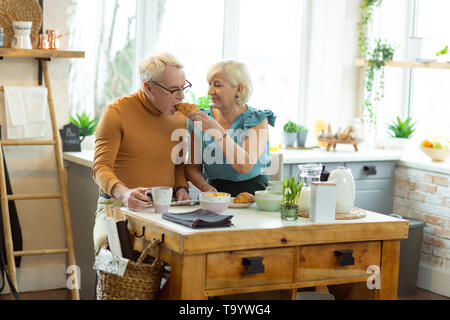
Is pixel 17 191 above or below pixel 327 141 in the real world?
below

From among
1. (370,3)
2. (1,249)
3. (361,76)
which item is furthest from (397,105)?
(1,249)

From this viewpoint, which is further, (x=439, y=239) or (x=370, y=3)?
(x=370, y=3)

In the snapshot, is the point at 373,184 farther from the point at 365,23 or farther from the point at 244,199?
the point at 244,199

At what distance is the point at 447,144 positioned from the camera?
4926mm

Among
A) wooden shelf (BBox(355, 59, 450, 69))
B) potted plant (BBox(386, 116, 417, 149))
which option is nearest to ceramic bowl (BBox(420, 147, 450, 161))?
potted plant (BBox(386, 116, 417, 149))

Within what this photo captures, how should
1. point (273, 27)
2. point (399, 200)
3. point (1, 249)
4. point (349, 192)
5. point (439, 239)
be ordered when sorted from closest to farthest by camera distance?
point (349, 192)
point (1, 249)
point (439, 239)
point (399, 200)
point (273, 27)

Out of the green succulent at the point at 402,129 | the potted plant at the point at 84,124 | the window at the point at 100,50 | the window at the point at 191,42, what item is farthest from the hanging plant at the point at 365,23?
the potted plant at the point at 84,124

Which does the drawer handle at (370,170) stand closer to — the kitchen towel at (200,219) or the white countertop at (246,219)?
the white countertop at (246,219)

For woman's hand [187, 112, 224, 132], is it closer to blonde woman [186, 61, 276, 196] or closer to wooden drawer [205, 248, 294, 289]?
blonde woman [186, 61, 276, 196]

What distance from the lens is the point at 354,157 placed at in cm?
495

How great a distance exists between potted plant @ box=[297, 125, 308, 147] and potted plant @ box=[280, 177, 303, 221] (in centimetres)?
268

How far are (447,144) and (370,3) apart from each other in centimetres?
145

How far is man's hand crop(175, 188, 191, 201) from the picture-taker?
124 inches
